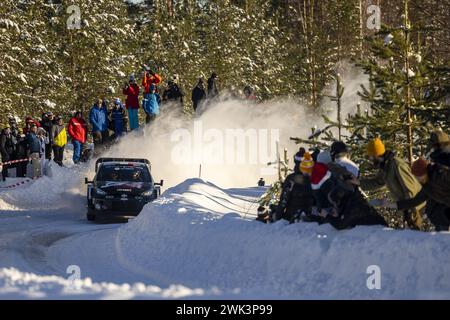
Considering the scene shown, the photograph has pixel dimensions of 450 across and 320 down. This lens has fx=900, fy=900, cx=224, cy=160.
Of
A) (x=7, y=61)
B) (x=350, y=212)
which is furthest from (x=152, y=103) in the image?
(x=350, y=212)

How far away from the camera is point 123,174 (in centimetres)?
2625

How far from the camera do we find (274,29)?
59.2 metres

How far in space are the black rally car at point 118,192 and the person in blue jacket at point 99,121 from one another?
8.09 metres

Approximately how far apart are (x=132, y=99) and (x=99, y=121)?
1637 millimetres

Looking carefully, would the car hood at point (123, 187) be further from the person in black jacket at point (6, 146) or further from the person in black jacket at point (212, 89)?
the person in black jacket at point (212, 89)

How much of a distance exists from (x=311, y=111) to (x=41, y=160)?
17860 mm

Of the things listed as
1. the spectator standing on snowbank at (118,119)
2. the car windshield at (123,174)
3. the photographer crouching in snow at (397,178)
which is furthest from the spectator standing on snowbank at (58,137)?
the photographer crouching in snow at (397,178)

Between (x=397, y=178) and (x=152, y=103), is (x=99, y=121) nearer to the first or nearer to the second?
(x=152, y=103)

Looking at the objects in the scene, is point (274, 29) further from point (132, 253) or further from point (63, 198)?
point (132, 253)

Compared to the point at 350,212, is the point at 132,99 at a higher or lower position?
higher

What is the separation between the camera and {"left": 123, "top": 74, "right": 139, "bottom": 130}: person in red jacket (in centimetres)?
3466

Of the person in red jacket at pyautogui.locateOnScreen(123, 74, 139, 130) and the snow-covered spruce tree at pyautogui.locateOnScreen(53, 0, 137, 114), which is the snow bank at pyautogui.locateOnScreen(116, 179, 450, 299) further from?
the snow-covered spruce tree at pyautogui.locateOnScreen(53, 0, 137, 114)

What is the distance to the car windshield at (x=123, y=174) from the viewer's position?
26.0 metres
